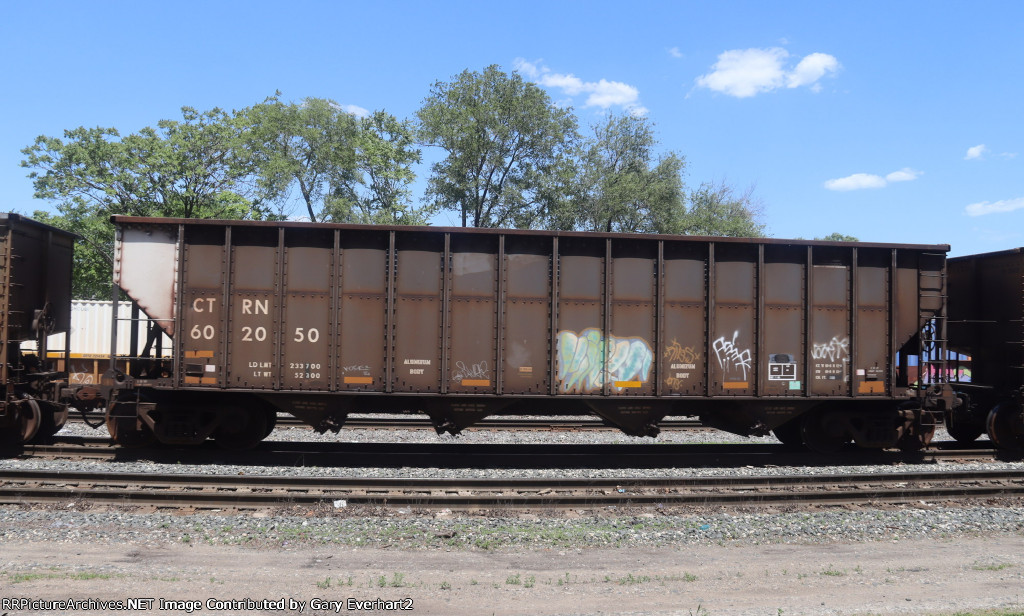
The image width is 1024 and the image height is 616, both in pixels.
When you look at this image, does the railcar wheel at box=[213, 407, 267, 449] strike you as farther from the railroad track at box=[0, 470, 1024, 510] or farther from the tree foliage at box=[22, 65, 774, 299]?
the tree foliage at box=[22, 65, 774, 299]

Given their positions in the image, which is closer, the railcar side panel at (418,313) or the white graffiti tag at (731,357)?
the railcar side panel at (418,313)

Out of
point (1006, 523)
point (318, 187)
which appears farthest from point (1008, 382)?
point (318, 187)

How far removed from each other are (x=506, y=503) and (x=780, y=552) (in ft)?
11.7

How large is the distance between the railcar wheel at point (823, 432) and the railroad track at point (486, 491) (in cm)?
169

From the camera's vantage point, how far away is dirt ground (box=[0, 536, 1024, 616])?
5688 mm

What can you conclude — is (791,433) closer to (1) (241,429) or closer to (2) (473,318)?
(2) (473,318)

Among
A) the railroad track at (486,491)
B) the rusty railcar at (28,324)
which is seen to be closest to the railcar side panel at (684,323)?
the railroad track at (486,491)

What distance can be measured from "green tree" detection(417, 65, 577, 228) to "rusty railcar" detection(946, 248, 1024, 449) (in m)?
28.8

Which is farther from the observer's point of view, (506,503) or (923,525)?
(506,503)

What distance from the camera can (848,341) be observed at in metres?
11.8

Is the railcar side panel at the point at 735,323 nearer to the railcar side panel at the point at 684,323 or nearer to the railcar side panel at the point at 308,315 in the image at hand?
the railcar side panel at the point at 684,323

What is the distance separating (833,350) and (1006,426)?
14.5 ft

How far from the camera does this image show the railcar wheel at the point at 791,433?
12.5 meters

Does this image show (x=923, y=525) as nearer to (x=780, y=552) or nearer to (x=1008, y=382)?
(x=780, y=552)
